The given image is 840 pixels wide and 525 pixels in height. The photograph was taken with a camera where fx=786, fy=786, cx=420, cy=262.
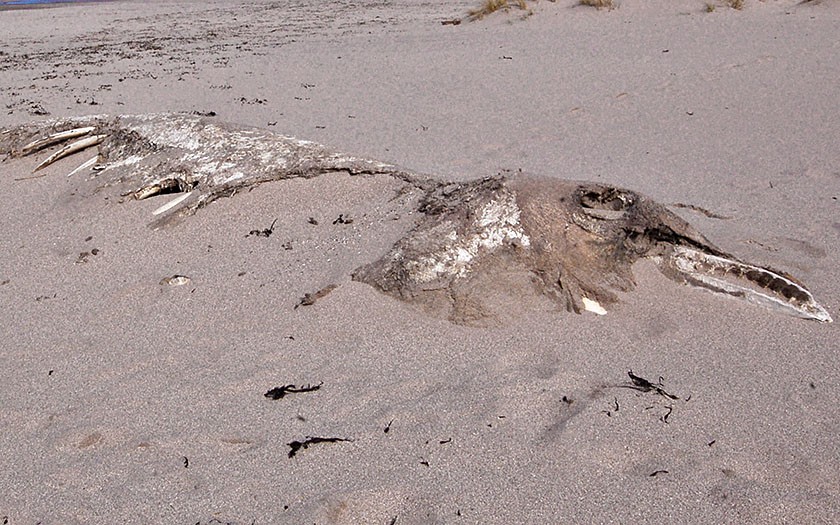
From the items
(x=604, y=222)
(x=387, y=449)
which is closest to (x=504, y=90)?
(x=604, y=222)

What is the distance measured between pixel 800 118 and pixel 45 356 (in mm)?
5626

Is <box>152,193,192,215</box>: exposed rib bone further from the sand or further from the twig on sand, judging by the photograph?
the twig on sand

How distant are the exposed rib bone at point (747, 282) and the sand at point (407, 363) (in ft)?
0.20

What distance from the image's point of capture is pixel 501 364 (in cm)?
291

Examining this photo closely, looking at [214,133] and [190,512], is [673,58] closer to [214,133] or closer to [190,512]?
[214,133]

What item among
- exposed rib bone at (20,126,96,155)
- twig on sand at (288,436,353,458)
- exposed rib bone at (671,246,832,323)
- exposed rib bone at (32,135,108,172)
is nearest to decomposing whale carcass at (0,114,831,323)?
exposed rib bone at (671,246,832,323)

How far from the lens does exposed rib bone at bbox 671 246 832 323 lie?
318 centimetres

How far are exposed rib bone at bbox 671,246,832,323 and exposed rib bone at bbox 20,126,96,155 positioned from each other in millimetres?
4221

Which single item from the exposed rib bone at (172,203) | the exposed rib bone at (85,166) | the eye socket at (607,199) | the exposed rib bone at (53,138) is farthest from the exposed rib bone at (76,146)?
the eye socket at (607,199)

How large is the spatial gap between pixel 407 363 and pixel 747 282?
59.3 inches

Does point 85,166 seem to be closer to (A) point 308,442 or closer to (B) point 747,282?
(A) point 308,442

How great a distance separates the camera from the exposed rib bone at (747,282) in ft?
10.4

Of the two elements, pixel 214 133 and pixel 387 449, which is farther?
pixel 214 133

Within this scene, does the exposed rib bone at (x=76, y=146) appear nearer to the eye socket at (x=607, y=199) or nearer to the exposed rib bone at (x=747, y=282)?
the eye socket at (x=607, y=199)
